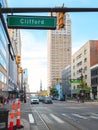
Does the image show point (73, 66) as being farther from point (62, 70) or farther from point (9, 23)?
point (9, 23)

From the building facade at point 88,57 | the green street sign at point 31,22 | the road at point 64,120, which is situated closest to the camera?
the green street sign at point 31,22

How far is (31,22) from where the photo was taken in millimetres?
17359

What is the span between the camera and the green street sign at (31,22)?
1733cm

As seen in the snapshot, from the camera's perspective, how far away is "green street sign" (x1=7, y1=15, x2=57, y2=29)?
17.3 metres

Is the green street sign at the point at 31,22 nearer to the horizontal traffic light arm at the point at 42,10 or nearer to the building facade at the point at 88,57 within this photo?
the horizontal traffic light arm at the point at 42,10

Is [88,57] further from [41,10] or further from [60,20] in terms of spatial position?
[41,10]

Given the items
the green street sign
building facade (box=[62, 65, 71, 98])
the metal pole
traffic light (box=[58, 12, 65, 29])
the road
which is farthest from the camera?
building facade (box=[62, 65, 71, 98])

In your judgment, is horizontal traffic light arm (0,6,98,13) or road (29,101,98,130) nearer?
horizontal traffic light arm (0,6,98,13)

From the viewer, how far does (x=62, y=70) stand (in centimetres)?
19650

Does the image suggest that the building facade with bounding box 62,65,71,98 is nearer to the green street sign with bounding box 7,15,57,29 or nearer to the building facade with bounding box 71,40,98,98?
the building facade with bounding box 71,40,98,98

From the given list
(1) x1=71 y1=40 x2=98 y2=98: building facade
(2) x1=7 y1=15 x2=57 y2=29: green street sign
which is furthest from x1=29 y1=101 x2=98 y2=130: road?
(1) x1=71 y1=40 x2=98 y2=98: building facade

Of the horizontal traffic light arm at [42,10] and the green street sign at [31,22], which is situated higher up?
the horizontal traffic light arm at [42,10]

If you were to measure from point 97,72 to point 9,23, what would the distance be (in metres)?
101

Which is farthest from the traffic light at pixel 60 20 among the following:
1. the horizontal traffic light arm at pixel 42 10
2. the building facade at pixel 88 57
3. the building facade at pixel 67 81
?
the building facade at pixel 67 81
